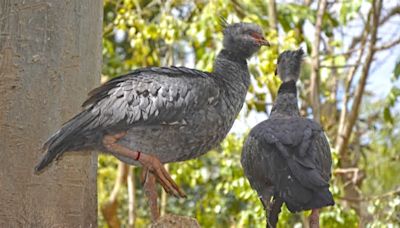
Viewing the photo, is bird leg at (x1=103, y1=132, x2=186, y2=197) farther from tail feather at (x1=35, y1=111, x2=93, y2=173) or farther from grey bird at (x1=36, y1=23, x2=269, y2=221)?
tail feather at (x1=35, y1=111, x2=93, y2=173)

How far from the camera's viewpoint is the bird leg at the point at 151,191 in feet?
12.8

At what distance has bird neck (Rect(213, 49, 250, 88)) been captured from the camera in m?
4.19

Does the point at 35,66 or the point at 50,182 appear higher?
the point at 35,66

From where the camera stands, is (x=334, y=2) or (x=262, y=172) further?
(x=334, y=2)

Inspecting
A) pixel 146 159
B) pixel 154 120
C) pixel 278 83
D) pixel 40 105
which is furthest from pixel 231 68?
pixel 278 83

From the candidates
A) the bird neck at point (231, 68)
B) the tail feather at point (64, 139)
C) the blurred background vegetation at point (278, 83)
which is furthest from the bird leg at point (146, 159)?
the blurred background vegetation at point (278, 83)

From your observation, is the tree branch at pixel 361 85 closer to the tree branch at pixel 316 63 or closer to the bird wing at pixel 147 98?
the tree branch at pixel 316 63

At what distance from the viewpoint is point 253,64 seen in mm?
7375

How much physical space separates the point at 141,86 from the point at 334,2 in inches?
192

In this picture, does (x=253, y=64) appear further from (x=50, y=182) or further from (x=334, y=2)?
(x=50, y=182)

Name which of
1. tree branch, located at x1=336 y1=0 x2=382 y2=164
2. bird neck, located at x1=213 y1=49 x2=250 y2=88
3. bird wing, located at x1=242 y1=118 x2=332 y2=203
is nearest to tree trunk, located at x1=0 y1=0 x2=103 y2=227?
bird neck, located at x1=213 y1=49 x2=250 y2=88

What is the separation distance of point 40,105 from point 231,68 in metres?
0.96

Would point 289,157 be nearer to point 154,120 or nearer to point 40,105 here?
point 154,120

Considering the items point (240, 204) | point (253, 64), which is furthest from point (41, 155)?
point (240, 204)
